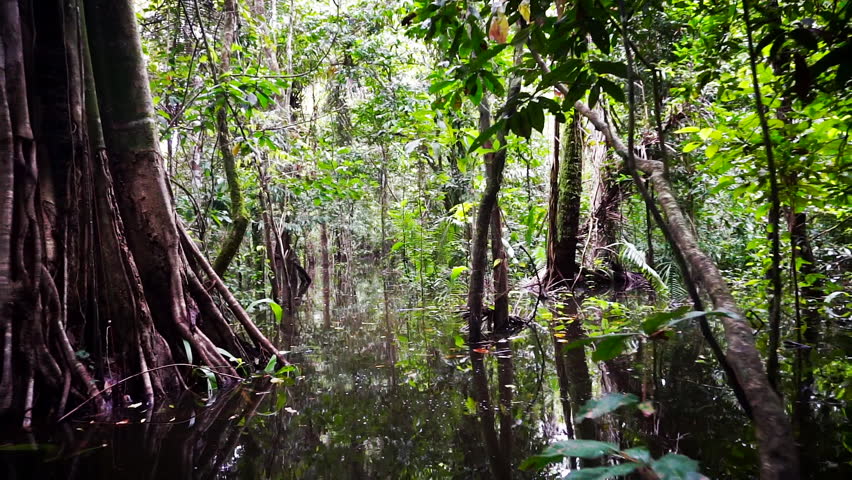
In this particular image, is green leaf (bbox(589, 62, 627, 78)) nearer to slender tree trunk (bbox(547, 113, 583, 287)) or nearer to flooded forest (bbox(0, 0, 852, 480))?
flooded forest (bbox(0, 0, 852, 480))

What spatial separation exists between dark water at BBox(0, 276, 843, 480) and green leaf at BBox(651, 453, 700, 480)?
925 mm

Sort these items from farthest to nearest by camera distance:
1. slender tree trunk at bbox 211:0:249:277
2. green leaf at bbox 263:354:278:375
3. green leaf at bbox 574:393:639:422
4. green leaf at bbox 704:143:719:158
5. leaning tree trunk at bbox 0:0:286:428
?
slender tree trunk at bbox 211:0:249:277, green leaf at bbox 263:354:278:375, green leaf at bbox 704:143:719:158, leaning tree trunk at bbox 0:0:286:428, green leaf at bbox 574:393:639:422

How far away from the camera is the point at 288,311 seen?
270 inches

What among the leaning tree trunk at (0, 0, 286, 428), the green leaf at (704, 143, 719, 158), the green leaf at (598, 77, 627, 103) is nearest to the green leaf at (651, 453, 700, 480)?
the green leaf at (598, 77, 627, 103)

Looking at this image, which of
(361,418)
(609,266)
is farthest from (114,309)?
(609,266)

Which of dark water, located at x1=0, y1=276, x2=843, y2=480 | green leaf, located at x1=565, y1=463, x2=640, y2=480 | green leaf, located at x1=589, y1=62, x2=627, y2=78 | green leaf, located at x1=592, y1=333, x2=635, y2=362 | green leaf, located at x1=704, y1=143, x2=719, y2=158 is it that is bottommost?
dark water, located at x1=0, y1=276, x2=843, y2=480

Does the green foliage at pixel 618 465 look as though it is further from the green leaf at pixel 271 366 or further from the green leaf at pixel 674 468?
the green leaf at pixel 271 366

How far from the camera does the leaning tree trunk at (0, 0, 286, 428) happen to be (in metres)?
2.31

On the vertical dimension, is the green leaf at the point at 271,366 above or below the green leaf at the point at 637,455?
below

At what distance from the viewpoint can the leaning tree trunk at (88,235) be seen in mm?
2309

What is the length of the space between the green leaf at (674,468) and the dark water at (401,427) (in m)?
0.92

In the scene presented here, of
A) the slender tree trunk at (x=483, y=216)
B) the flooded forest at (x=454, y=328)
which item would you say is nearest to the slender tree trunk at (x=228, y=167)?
the flooded forest at (x=454, y=328)

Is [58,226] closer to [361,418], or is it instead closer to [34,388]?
[34,388]

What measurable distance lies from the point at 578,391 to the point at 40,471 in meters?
2.29
